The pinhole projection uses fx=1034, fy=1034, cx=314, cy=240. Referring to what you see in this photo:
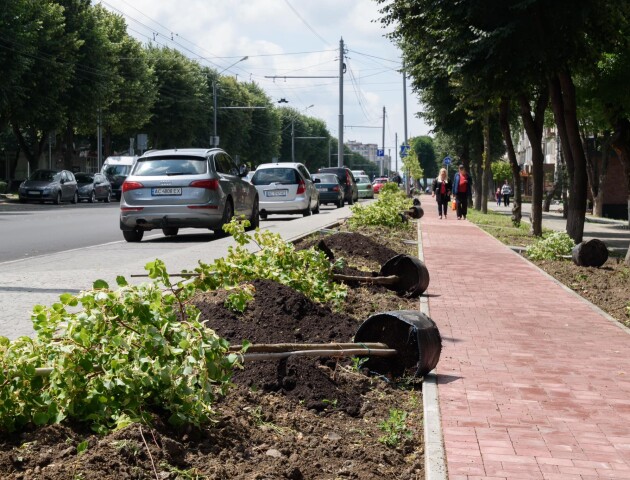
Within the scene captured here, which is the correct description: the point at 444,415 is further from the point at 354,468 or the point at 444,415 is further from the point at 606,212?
the point at 606,212

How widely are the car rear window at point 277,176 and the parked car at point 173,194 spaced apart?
10.8m

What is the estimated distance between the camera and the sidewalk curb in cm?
477

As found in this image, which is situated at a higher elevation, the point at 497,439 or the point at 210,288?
the point at 210,288

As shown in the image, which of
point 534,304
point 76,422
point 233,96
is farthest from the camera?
point 233,96

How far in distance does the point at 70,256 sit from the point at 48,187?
32086 mm

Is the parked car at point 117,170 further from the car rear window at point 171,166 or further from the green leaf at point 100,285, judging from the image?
the green leaf at point 100,285

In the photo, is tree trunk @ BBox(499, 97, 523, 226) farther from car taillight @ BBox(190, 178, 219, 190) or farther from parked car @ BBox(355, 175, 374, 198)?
parked car @ BBox(355, 175, 374, 198)

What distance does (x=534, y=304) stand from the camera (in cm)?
1139

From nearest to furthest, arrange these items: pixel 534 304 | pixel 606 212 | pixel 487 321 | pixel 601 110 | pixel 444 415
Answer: pixel 444 415, pixel 487 321, pixel 534 304, pixel 601 110, pixel 606 212

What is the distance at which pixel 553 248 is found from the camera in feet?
60.5

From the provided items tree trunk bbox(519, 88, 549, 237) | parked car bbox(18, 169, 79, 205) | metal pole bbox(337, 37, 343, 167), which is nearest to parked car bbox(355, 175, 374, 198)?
metal pole bbox(337, 37, 343, 167)

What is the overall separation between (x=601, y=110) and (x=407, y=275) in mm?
17150

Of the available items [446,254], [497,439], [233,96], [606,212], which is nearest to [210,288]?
[497,439]

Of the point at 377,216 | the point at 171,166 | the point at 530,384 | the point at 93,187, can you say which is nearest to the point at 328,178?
the point at 93,187
